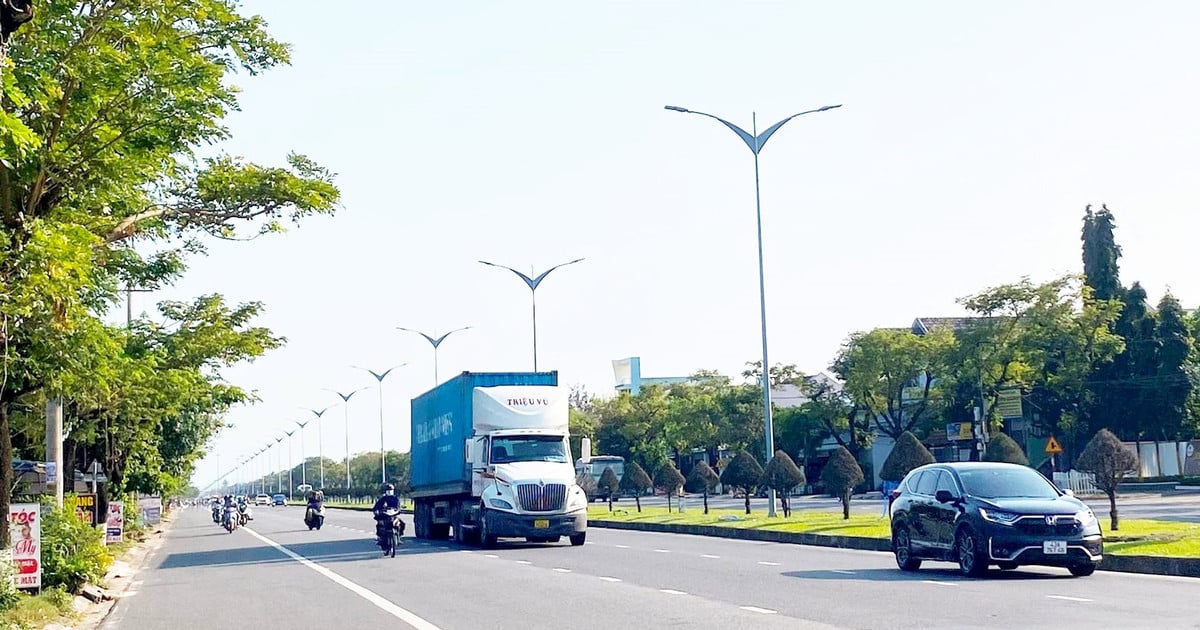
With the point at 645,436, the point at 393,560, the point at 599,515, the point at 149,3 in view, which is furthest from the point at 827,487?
the point at 645,436

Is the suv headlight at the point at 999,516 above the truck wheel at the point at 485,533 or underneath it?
above

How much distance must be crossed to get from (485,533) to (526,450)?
2.06 meters

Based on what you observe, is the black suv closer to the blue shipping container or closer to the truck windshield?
the truck windshield

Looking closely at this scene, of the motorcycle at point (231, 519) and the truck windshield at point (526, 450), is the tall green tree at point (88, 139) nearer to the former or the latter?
the truck windshield at point (526, 450)

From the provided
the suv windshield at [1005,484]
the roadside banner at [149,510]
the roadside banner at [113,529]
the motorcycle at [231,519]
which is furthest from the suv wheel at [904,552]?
the roadside banner at [149,510]

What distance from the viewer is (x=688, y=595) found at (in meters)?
17.4

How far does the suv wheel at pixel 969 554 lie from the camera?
61.0 feet

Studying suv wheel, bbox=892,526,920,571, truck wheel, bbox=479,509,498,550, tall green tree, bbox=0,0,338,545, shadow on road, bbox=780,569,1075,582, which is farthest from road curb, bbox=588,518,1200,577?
tall green tree, bbox=0,0,338,545

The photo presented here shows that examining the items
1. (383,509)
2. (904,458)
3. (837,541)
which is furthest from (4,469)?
(904,458)

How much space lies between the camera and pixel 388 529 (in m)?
28.8

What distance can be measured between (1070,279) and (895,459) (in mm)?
32671

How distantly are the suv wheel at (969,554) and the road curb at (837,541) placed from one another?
2.26 metres

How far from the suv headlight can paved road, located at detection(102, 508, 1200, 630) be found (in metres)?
0.78

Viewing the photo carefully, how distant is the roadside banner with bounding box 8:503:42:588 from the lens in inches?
695
